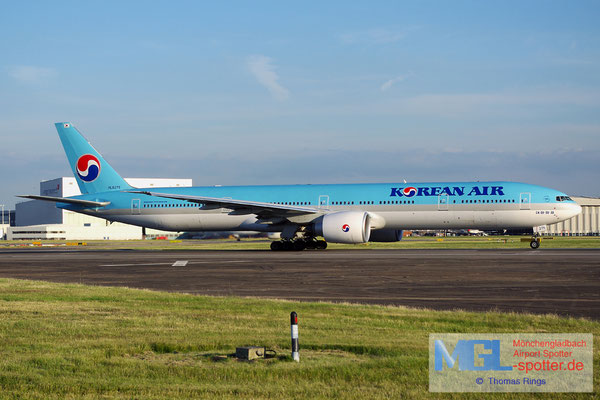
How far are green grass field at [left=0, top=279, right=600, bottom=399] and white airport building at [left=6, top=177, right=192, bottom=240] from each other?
108080mm

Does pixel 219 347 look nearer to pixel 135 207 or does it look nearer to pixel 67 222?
pixel 135 207

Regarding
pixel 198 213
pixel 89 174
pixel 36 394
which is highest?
pixel 89 174

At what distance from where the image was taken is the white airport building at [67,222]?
123375 millimetres

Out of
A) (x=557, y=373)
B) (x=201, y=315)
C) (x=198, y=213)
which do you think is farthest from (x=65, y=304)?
(x=198, y=213)

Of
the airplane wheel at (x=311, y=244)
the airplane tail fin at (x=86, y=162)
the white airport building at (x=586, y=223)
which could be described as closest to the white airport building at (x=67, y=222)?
the airplane tail fin at (x=86, y=162)

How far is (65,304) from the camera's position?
15297 millimetres

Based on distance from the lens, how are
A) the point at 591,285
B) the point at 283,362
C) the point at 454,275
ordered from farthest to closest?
the point at 454,275 < the point at 591,285 < the point at 283,362

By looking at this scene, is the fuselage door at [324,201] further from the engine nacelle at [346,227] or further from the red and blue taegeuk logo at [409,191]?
the red and blue taegeuk logo at [409,191]

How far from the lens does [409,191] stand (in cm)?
4016

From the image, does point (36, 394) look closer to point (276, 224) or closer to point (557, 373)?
point (557, 373)

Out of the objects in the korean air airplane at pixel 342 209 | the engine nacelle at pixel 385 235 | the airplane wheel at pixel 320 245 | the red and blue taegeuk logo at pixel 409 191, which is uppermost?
the red and blue taegeuk logo at pixel 409 191

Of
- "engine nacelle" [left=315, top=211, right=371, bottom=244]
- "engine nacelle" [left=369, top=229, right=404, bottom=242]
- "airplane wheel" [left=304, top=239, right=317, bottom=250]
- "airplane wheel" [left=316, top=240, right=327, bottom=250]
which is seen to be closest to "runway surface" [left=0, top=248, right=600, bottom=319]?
"engine nacelle" [left=315, top=211, right=371, bottom=244]

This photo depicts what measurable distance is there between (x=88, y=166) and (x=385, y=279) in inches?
1271

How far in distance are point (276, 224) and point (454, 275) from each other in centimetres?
2015
